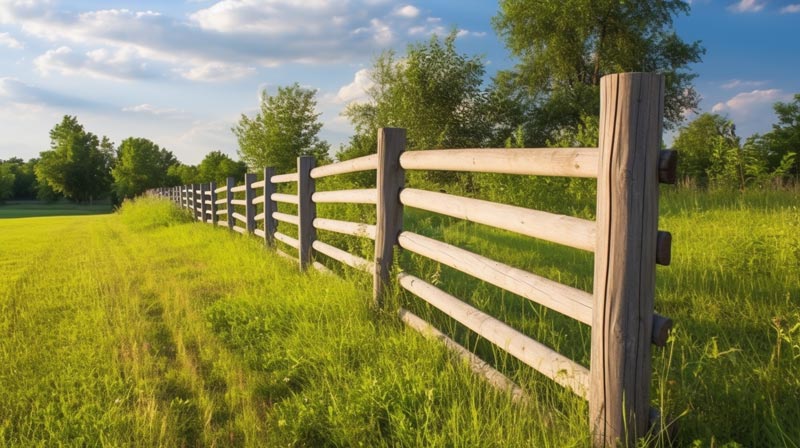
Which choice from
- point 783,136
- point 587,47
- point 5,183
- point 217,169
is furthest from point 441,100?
point 5,183

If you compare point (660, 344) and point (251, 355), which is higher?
point (660, 344)

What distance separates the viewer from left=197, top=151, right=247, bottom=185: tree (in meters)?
65.6

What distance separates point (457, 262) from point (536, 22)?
2917 centimetres

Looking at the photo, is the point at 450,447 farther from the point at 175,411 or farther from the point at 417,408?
the point at 175,411

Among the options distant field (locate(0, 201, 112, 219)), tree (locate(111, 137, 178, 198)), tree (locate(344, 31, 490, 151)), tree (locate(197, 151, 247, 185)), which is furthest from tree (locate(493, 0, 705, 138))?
tree (locate(111, 137, 178, 198))

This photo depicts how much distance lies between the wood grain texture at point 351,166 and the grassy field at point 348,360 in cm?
96

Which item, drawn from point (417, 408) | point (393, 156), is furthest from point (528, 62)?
point (417, 408)

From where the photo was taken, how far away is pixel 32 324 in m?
5.24

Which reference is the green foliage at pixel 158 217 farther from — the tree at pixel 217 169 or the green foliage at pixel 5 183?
the green foliage at pixel 5 183

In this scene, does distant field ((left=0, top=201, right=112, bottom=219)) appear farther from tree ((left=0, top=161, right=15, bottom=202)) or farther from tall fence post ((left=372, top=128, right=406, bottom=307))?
tall fence post ((left=372, top=128, right=406, bottom=307))

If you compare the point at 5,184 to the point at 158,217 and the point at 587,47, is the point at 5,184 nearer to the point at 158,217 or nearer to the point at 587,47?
the point at 158,217

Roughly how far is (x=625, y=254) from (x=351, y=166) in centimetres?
376

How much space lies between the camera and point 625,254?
86.3 inches

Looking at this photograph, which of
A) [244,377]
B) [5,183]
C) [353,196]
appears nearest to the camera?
[244,377]
